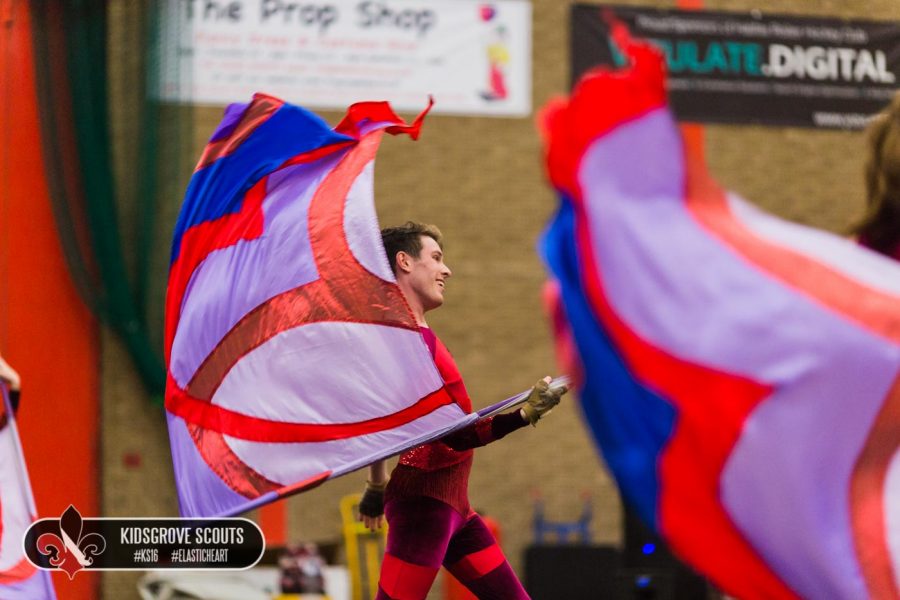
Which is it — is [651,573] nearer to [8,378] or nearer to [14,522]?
[14,522]

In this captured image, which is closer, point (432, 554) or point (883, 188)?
point (883, 188)

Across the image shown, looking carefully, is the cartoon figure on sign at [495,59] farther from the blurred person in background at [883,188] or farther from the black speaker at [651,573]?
the blurred person in background at [883,188]

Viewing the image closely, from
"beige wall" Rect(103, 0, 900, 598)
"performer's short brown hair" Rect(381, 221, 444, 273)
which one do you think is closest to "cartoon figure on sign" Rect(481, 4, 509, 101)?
"beige wall" Rect(103, 0, 900, 598)

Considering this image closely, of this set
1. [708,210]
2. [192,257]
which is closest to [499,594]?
[192,257]

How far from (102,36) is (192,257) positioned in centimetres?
580

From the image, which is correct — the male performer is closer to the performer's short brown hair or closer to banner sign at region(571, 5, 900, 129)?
the performer's short brown hair

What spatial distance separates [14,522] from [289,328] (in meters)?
1.39

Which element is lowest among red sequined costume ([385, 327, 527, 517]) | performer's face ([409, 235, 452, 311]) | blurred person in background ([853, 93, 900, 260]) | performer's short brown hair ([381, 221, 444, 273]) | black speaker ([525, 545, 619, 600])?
black speaker ([525, 545, 619, 600])

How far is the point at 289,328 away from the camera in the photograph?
442 centimetres

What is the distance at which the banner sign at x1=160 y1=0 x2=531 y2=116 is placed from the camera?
10.2 m

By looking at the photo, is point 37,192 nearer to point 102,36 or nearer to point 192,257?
point 102,36

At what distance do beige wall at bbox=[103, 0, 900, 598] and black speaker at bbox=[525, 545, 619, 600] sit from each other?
0.96ft

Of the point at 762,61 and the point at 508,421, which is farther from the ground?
the point at 762,61

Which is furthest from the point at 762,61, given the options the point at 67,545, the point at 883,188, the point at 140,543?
the point at 883,188
